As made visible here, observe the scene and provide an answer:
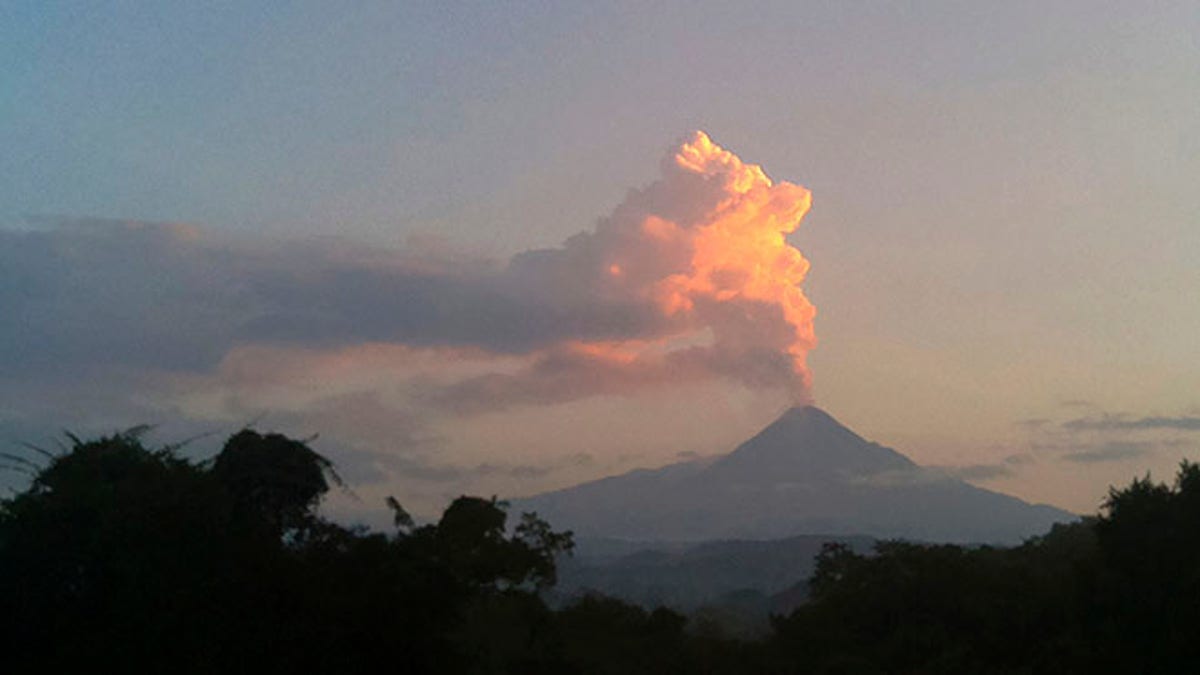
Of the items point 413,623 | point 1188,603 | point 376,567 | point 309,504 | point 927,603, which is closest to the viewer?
point 413,623

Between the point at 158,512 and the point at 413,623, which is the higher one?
the point at 158,512

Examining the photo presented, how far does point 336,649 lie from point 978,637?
25.0 meters

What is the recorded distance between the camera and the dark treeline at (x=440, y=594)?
1083 inches

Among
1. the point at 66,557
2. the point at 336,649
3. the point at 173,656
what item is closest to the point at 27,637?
the point at 66,557

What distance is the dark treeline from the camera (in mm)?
27500

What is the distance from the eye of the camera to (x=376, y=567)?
31281 millimetres

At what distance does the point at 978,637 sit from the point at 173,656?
92.6 ft

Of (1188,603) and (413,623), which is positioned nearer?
(413,623)

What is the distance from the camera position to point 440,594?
31.7m

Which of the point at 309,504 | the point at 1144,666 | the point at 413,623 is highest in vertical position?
the point at 309,504

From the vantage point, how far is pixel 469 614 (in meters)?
47.2

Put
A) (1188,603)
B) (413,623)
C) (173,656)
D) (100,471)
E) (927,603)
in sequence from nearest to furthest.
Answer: (173,656) → (413,623) → (1188,603) → (100,471) → (927,603)

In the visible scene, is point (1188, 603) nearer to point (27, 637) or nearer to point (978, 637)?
point (978, 637)

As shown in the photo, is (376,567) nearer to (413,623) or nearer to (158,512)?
(413,623)
